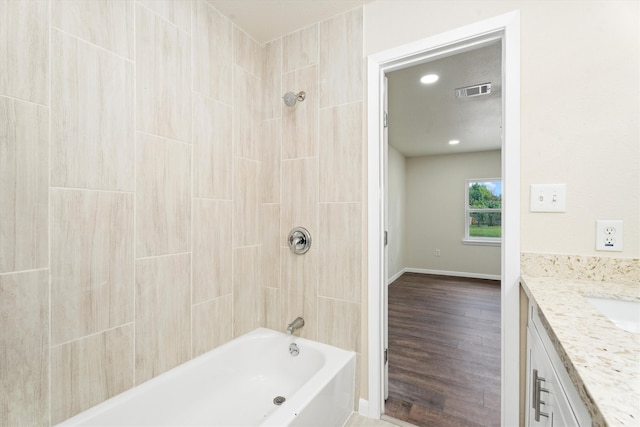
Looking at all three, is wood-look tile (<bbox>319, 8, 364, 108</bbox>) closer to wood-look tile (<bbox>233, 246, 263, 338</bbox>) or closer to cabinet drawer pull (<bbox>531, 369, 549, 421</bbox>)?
wood-look tile (<bbox>233, 246, 263, 338</bbox>)

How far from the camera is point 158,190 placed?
4.72 ft

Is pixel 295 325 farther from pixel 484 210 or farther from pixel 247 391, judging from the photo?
pixel 484 210

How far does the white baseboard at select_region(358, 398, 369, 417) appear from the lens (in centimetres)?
169

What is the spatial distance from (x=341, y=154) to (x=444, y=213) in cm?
473

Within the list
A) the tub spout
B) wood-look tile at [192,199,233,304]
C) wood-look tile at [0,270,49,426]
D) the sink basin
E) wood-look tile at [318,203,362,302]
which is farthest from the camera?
the tub spout

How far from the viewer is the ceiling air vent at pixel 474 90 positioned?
260cm

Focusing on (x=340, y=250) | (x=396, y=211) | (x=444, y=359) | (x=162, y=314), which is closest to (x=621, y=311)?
(x=340, y=250)

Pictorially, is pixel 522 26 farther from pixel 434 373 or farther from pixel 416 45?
pixel 434 373

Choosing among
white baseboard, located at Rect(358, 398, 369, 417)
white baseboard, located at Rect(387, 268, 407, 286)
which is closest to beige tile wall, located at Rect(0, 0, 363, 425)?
white baseboard, located at Rect(358, 398, 369, 417)

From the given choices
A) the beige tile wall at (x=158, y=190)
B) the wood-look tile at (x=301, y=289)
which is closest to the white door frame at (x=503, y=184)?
the beige tile wall at (x=158, y=190)

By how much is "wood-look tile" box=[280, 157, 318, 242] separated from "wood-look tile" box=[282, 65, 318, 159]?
72 mm

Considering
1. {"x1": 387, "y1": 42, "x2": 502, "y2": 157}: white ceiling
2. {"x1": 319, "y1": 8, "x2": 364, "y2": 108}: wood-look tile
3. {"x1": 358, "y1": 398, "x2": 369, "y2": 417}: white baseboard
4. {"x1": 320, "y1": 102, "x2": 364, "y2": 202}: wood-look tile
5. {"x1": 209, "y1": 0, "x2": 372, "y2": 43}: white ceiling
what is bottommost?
{"x1": 358, "y1": 398, "x2": 369, "y2": 417}: white baseboard

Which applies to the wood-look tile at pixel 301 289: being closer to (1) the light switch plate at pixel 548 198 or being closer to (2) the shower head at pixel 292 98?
(2) the shower head at pixel 292 98

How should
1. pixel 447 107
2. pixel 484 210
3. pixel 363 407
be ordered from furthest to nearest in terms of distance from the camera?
pixel 484 210 → pixel 447 107 → pixel 363 407
